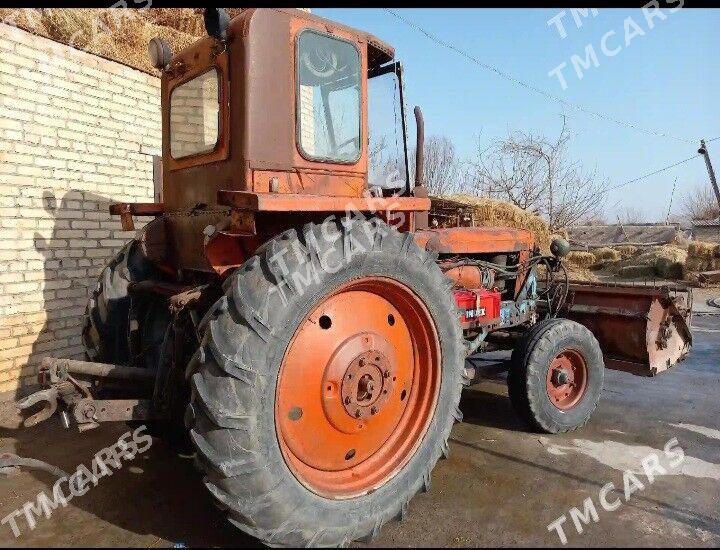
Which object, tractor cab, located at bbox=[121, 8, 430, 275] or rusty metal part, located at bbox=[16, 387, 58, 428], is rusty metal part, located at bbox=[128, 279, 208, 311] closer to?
tractor cab, located at bbox=[121, 8, 430, 275]

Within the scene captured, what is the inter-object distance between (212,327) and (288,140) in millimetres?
1146

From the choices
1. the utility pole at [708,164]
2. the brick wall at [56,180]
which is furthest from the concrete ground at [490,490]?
the utility pole at [708,164]

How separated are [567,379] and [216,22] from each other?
3671 millimetres

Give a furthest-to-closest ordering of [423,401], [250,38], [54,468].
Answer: [54,468]
[423,401]
[250,38]

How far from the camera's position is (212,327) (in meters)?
2.28

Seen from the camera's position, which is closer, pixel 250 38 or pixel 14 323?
pixel 250 38

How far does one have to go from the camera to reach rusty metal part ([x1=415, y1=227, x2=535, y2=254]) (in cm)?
403

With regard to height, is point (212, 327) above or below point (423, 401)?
above

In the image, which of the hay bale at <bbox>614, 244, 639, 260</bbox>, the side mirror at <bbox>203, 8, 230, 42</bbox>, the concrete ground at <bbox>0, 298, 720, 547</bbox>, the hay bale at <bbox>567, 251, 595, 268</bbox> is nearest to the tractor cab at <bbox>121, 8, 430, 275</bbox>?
the side mirror at <bbox>203, 8, 230, 42</bbox>

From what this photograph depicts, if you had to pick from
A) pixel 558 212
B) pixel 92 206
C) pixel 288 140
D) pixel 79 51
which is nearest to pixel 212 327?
pixel 288 140

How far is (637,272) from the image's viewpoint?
16.6 meters

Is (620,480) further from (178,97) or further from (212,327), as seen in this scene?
(178,97)

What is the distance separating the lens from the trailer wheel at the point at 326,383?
7.41 feet

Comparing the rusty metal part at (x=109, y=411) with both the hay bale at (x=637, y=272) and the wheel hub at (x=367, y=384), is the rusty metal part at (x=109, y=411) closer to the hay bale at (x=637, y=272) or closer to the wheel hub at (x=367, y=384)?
the wheel hub at (x=367, y=384)
